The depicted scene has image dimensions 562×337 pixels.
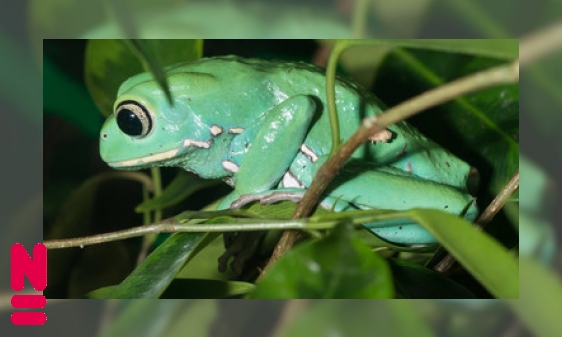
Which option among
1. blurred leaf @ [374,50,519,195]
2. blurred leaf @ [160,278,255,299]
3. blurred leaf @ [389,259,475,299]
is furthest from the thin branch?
blurred leaf @ [374,50,519,195]

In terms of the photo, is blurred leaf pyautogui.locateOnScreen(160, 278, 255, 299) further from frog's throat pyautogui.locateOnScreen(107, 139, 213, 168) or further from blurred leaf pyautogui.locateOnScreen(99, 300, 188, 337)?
frog's throat pyautogui.locateOnScreen(107, 139, 213, 168)

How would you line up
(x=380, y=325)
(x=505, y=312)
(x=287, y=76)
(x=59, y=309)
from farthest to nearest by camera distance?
(x=287, y=76) → (x=59, y=309) → (x=505, y=312) → (x=380, y=325)

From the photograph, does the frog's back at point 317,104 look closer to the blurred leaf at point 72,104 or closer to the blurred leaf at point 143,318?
the blurred leaf at point 72,104

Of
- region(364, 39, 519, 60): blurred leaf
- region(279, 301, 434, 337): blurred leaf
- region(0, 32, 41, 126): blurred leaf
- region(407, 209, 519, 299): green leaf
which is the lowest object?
region(279, 301, 434, 337): blurred leaf

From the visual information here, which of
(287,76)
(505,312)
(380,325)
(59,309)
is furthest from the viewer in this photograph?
(287,76)

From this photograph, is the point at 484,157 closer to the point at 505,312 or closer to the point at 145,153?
the point at 505,312

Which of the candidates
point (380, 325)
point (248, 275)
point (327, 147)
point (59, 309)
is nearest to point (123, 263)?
point (59, 309)

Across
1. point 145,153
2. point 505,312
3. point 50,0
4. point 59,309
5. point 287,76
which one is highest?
point 50,0

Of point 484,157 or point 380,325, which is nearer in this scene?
point 380,325

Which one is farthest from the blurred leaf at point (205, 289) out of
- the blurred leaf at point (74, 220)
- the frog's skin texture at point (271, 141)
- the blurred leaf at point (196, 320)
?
the blurred leaf at point (74, 220)
